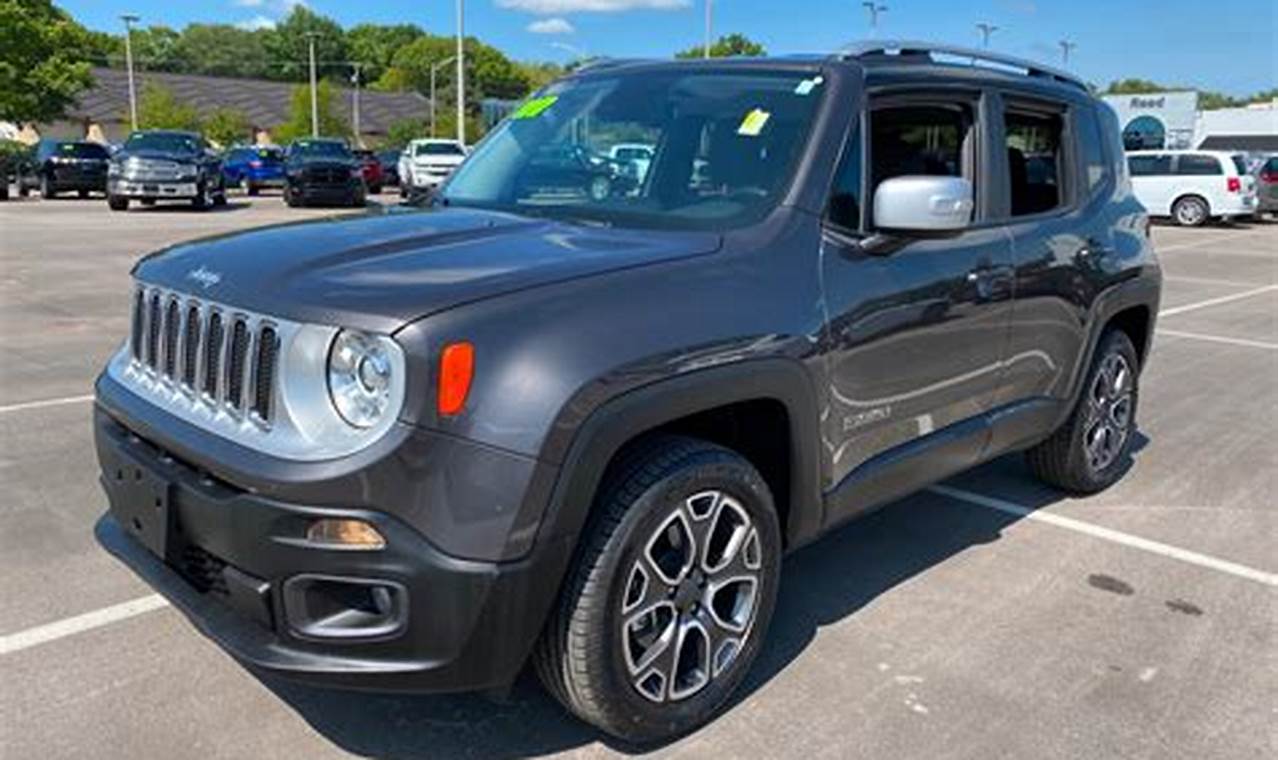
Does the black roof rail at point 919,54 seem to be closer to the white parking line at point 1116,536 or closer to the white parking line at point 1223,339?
the white parking line at point 1116,536

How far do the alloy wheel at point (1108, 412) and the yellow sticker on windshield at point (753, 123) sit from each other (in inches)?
92.2

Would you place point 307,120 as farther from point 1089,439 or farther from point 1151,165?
point 1089,439

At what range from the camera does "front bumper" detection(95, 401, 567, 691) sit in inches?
95.3

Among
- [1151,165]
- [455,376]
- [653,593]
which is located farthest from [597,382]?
[1151,165]

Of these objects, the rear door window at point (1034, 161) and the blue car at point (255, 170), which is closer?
the rear door window at point (1034, 161)

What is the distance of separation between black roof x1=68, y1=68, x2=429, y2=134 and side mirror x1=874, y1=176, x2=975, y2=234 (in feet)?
285

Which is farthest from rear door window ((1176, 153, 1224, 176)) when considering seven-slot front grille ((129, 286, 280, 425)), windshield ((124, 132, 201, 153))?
seven-slot front grille ((129, 286, 280, 425))

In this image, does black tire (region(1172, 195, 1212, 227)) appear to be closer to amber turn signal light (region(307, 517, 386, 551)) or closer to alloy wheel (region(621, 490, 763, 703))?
alloy wheel (region(621, 490, 763, 703))

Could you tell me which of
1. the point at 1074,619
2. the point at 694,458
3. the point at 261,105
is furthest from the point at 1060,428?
the point at 261,105

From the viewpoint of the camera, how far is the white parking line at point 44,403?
249 inches

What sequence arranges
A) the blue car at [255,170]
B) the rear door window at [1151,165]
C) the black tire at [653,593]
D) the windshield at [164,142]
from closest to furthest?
the black tire at [653,593]
the windshield at [164,142]
the rear door window at [1151,165]
the blue car at [255,170]

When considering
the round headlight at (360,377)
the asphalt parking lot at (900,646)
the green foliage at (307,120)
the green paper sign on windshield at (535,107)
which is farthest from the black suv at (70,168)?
the green foliage at (307,120)

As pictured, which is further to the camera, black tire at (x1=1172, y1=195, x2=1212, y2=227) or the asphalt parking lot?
black tire at (x1=1172, y1=195, x2=1212, y2=227)

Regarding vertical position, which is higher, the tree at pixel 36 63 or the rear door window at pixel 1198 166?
the tree at pixel 36 63
